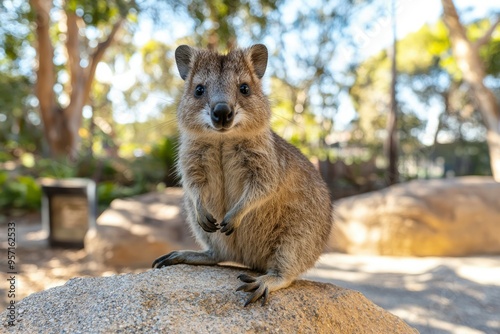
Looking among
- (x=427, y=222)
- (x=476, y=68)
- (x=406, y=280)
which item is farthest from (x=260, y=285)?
(x=476, y=68)

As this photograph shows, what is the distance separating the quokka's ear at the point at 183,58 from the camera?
9.27 feet

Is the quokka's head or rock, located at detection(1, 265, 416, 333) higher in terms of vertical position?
the quokka's head

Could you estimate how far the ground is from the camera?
358cm

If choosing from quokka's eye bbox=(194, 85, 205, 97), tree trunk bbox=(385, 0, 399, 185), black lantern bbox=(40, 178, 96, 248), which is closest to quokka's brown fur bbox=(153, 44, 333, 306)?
quokka's eye bbox=(194, 85, 205, 97)

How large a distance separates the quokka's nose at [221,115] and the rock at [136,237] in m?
4.25

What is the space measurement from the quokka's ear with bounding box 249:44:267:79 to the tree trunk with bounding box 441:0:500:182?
8690 mm

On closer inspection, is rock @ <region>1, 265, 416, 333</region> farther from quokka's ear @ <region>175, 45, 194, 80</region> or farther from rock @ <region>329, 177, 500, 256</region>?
rock @ <region>329, 177, 500, 256</region>

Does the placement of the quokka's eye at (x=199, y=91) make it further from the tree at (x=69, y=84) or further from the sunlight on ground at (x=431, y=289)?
the tree at (x=69, y=84)

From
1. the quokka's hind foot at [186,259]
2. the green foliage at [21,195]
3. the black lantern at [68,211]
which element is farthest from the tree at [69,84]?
the quokka's hind foot at [186,259]

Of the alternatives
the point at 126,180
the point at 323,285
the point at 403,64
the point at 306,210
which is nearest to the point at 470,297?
the point at 323,285

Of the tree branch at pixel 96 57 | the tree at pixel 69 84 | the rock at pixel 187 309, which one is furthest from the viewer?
the tree branch at pixel 96 57

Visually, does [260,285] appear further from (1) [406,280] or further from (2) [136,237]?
(2) [136,237]

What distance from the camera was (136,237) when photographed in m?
6.69

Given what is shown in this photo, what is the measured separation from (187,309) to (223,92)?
118 cm
